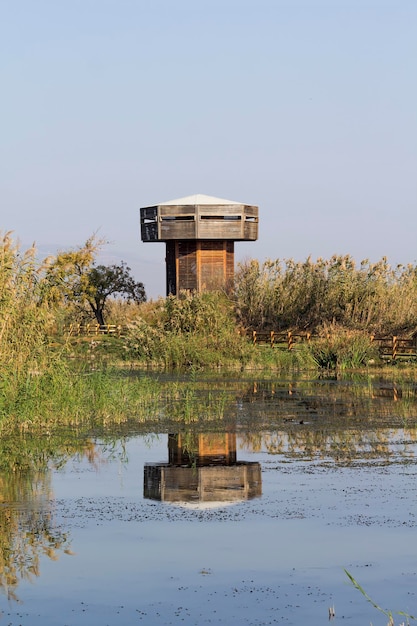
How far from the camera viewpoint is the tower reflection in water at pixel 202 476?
13727 millimetres

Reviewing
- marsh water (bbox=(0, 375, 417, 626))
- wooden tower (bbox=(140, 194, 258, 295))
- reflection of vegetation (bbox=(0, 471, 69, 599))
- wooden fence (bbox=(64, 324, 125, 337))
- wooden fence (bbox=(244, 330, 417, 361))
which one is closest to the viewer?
marsh water (bbox=(0, 375, 417, 626))

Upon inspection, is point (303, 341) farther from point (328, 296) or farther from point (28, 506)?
point (28, 506)

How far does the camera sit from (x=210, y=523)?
1209 centimetres

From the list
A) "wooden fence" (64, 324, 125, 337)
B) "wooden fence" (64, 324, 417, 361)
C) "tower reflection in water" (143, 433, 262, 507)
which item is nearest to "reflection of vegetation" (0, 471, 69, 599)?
"tower reflection in water" (143, 433, 262, 507)

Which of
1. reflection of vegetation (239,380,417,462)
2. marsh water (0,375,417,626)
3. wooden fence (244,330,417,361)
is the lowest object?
marsh water (0,375,417,626)

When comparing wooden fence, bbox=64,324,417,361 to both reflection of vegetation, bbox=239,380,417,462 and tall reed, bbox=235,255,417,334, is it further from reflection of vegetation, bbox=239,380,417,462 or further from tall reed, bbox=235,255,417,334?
reflection of vegetation, bbox=239,380,417,462

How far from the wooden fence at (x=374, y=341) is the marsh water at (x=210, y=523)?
56.3 feet

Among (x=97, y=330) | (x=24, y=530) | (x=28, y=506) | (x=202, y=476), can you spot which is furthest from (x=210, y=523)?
(x=97, y=330)

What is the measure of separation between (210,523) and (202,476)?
120 inches

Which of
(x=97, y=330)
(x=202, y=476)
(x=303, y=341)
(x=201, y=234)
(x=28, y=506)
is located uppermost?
(x=201, y=234)

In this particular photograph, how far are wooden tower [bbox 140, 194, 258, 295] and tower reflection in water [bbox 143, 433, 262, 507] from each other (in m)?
34.4

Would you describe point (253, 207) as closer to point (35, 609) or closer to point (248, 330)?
point (248, 330)

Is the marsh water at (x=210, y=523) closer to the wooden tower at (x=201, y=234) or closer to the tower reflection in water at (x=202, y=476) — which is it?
the tower reflection in water at (x=202, y=476)

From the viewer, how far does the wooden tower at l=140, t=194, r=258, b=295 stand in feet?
173
